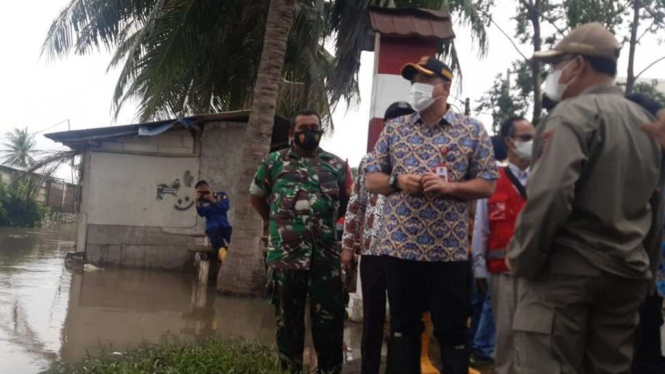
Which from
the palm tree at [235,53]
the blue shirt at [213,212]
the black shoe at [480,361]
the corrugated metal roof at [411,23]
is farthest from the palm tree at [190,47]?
Answer: the black shoe at [480,361]

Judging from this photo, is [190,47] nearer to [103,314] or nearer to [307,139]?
[103,314]

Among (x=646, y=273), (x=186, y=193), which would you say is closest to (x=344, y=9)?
(x=186, y=193)

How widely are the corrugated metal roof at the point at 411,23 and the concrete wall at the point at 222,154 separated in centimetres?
672

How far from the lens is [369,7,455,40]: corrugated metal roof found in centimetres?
688

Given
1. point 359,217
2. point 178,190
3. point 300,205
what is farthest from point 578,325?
point 178,190

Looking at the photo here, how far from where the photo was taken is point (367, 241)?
483 centimetres

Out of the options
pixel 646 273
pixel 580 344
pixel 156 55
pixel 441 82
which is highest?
pixel 156 55

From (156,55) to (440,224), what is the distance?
9.52 metres

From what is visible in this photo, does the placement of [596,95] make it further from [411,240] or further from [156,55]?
[156,55]

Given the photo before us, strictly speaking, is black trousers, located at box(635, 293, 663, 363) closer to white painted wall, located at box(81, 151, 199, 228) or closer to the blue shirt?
the blue shirt

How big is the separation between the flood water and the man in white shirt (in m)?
2.34

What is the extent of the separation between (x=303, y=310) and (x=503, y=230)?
1319 mm

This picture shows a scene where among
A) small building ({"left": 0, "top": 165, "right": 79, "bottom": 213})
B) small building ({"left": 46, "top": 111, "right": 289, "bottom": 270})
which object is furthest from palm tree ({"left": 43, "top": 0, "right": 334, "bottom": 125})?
small building ({"left": 0, "top": 165, "right": 79, "bottom": 213})

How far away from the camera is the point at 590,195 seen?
2.68m
